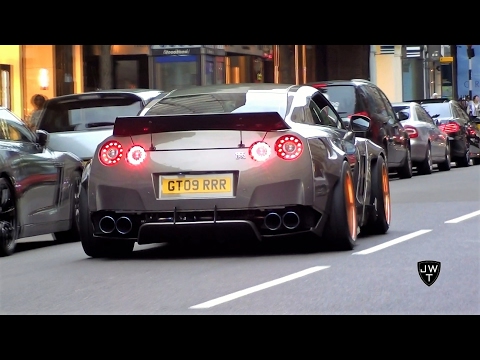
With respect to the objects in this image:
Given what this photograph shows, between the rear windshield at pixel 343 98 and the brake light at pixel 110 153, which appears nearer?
the brake light at pixel 110 153

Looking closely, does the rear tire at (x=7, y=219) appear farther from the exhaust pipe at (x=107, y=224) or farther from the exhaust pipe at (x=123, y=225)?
the exhaust pipe at (x=123, y=225)

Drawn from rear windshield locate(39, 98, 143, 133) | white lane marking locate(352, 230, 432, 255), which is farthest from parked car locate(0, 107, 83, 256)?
white lane marking locate(352, 230, 432, 255)

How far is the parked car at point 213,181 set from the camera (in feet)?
31.6

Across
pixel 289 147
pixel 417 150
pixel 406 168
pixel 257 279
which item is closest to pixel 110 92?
pixel 289 147

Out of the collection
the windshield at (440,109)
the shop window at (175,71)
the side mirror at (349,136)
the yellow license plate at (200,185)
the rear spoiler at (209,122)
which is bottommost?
the yellow license plate at (200,185)

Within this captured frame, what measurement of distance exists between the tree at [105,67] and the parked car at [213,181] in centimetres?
1379

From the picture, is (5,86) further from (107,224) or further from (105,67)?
(107,224)

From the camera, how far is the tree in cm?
2389

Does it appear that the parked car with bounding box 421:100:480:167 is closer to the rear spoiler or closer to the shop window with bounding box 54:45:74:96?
the shop window with bounding box 54:45:74:96

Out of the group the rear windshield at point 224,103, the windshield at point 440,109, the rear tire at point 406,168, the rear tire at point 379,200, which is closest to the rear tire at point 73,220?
the rear windshield at point 224,103
